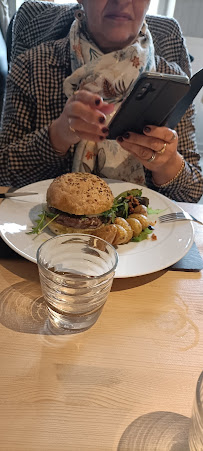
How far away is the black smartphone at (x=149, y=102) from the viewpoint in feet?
2.82

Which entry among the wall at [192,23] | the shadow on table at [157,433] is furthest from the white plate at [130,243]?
the wall at [192,23]

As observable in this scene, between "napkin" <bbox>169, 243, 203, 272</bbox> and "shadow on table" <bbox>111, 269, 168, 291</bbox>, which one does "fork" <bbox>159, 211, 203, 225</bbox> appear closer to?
"napkin" <bbox>169, 243, 203, 272</bbox>

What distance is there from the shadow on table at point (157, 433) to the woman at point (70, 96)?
0.88m

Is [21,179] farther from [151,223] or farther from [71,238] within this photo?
[71,238]

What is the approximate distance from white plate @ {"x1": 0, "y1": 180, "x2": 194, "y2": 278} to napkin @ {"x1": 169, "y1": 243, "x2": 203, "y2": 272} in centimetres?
2

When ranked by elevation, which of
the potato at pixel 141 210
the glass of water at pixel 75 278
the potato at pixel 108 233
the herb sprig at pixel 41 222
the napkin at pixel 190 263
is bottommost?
the napkin at pixel 190 263

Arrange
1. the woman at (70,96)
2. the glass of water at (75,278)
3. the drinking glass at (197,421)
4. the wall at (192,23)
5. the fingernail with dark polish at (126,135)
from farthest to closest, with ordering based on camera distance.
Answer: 1. the wall at (192,23)
2. the woman at (70,96)
3. the fingernail with dark polish at (126,135)
4. the glass of water at (75,278)
5. the drinking glass at (197,421)

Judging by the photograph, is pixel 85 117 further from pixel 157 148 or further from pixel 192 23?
pixel 192 23

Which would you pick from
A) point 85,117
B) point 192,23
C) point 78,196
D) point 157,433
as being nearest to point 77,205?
point 78,196

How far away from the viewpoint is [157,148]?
114 centimetres

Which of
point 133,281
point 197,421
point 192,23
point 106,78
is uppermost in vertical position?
point 192,23

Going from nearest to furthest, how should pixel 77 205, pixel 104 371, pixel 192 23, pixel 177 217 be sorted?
pixel 104 371, pixel 77 205, pixel 177 217, pixel 192 23

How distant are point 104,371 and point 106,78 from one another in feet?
3.68

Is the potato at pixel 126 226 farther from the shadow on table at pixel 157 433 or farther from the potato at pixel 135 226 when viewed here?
the shadow on table at pixel 157 433
